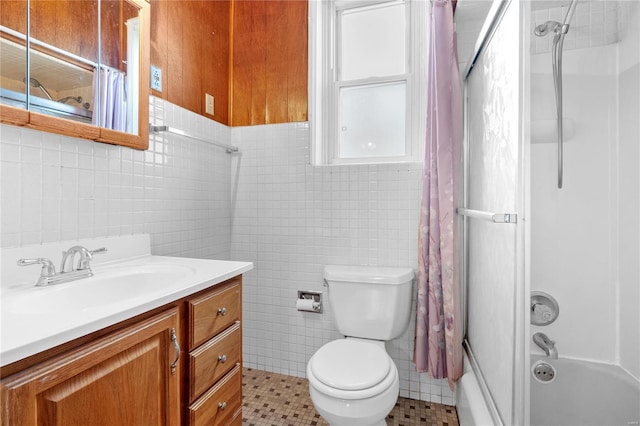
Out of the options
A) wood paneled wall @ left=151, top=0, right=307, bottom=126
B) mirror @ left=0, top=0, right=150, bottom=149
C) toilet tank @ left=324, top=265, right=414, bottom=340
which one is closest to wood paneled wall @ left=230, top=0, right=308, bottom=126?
wood paneled wall @ left=151, top=0, right=307, bottom=126

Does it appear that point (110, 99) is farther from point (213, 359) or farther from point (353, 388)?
point (353, 388)

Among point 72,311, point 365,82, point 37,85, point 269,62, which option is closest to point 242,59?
point 269,62

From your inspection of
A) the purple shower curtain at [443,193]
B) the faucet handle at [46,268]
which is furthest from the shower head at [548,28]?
the faucet handle at [46,268]

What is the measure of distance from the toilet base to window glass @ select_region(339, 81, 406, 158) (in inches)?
51.0

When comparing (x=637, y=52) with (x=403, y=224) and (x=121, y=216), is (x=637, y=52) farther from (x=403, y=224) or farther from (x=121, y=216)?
(x=121, y=216)

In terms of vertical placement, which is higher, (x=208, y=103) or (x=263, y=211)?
(x=208, y=103)

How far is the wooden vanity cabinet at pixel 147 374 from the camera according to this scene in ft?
2.06

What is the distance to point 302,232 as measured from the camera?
→ 1930mm

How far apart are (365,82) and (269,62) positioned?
0.61 m

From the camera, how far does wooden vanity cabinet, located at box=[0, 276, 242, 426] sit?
0.63 metres

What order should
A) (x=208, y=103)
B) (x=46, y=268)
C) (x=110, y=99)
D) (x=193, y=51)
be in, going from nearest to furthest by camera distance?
(x=46, y=268), (x=110, y=99), (x=193, y=51), (x=208, y=103)

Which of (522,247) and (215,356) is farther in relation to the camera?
(215,356)

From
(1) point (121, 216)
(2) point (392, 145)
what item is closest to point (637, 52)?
(2) point (392, 145)

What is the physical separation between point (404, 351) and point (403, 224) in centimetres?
70
